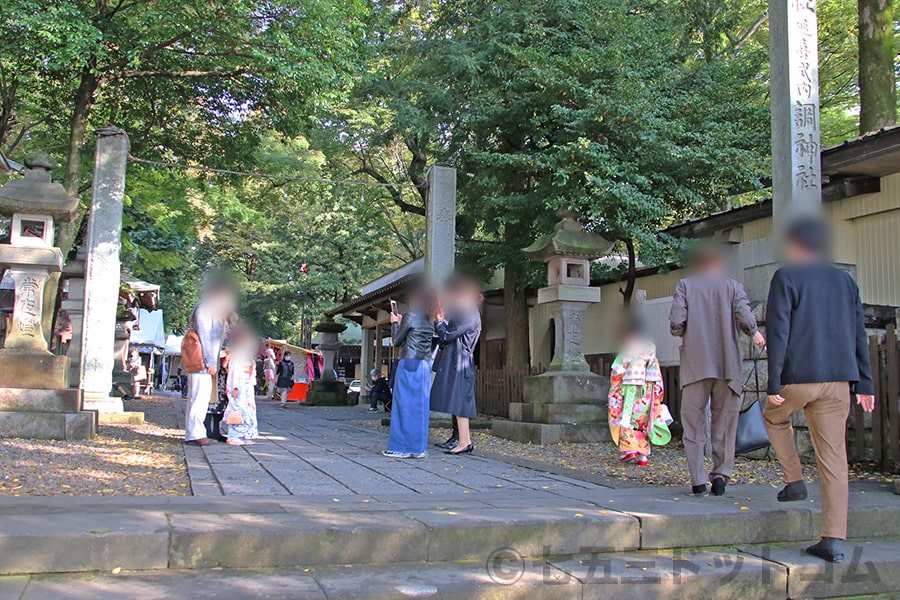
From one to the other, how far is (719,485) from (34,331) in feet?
25.0

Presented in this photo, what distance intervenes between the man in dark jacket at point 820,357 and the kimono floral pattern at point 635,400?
2.88 meters

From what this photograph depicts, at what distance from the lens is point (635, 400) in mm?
7379

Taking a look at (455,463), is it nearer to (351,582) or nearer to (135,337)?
(351,582)

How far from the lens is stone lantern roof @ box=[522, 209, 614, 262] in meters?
9.99

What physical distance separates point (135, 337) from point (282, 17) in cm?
2005

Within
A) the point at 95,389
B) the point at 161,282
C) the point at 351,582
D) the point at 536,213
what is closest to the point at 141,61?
the point at 95,389

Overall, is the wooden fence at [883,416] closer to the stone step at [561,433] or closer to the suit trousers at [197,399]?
the stone step at [561,433]

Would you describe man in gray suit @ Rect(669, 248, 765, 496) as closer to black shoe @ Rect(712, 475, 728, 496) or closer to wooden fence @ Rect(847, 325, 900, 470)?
black shoe @ Rect(712, 475, 728, 496)

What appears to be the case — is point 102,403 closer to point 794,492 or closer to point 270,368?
point 794,492

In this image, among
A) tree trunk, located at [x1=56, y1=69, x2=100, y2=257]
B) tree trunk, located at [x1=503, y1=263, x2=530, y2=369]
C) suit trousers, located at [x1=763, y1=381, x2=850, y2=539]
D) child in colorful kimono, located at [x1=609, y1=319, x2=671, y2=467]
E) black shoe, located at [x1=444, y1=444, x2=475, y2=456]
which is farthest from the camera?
tree trunk, located at [x1=503, y1=263, x2=530, y2=369]

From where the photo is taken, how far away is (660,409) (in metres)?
7.35

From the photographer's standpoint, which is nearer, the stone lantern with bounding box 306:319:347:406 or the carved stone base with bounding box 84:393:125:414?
the carved stone base with bounding box 84:393:125:414

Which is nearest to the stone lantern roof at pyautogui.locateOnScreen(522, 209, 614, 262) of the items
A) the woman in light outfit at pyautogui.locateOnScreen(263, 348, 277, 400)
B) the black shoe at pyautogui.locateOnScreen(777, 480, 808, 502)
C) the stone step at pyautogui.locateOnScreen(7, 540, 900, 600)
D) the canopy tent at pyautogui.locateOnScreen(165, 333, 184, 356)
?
the black shoe at pyautogui.locateOnScreen(777, 480, 808, 502)

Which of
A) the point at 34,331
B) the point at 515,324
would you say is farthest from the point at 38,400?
the point at 515,324
